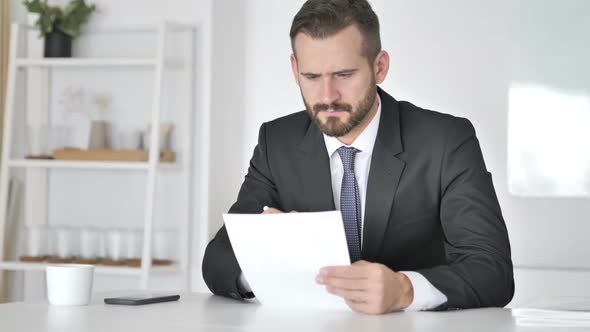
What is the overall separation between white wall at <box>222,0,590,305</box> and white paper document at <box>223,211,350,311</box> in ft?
7.95

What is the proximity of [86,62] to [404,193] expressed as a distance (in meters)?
2.28

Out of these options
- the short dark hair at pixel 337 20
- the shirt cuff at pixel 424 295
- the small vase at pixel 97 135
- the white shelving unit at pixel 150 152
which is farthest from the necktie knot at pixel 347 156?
the small vase at pixel 97 135

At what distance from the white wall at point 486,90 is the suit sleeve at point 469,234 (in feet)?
5.96

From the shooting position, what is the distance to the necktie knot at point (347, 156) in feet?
7.50

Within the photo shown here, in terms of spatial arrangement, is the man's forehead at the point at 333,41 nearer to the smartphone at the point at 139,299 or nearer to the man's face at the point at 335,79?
the man's face at the point at 335,79

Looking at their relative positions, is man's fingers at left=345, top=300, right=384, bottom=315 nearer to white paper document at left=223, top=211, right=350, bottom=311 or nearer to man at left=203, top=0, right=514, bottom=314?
white paper document at left=223, top=211, right=350, bottom=311

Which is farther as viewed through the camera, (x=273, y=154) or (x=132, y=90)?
(x=132, y=90)

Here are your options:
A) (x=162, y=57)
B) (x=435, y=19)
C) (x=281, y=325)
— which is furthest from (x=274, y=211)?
(x=435, y=19)

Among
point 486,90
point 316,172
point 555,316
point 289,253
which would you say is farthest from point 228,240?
point 486,90

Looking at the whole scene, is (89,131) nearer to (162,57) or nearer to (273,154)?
(162,57)

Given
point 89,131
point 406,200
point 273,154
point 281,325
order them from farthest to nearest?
point 89,131
point 273,154
point 406,200
point 281,325

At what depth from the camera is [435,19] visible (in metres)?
4.14

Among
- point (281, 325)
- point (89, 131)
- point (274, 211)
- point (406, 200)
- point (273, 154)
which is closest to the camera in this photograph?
point (281, 325)

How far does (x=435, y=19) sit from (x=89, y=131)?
172 cm
